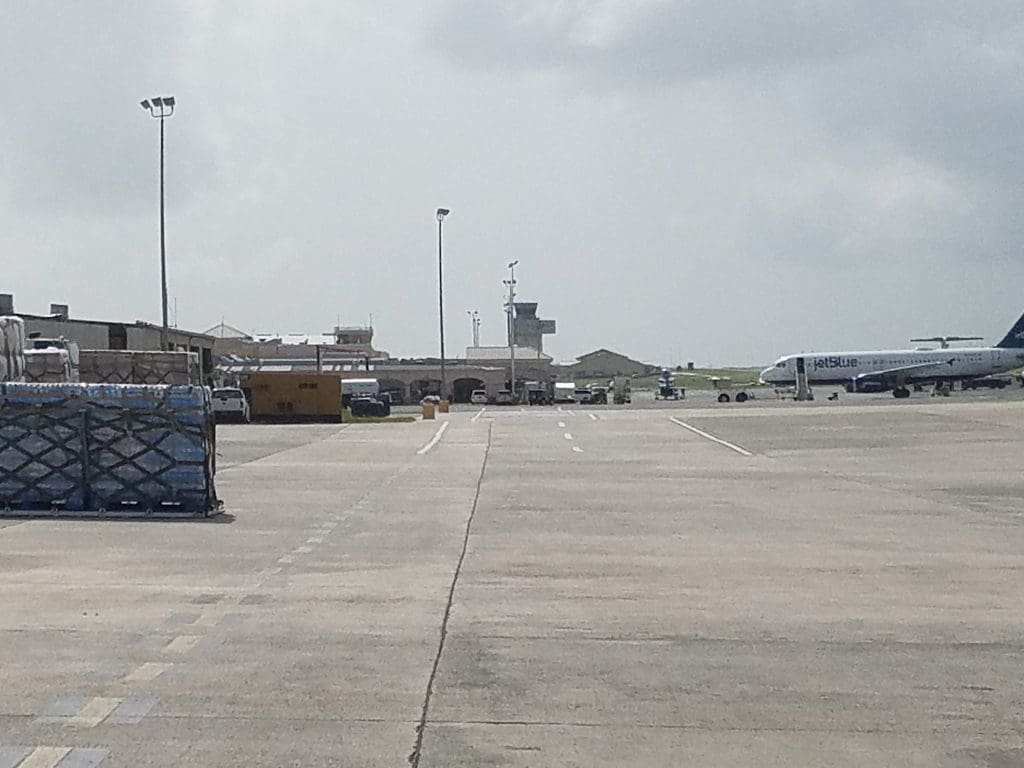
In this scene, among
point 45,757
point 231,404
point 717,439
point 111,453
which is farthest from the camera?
point 231,404

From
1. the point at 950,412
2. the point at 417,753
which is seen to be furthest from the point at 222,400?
the point at 417,753

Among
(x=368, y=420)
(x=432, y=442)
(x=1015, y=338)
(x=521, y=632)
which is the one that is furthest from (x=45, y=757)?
(x=1015, y=338)

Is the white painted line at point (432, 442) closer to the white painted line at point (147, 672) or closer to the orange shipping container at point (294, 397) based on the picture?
the orange shipping container at point (294, 397)

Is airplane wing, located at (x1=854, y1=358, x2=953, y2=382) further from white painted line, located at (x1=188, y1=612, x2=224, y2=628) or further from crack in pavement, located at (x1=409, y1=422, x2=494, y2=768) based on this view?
white painted line, located at (x1=188, y1=612, x2=224, y2=628)

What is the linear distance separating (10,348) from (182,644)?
21592mm

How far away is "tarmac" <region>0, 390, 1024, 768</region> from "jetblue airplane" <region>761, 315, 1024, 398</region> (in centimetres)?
7739

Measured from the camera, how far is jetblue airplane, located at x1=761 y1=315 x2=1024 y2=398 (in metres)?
96.1

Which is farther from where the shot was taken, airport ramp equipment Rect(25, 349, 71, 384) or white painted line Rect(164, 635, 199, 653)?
airport ramp equipment Rect(25, 349, 71, 384)

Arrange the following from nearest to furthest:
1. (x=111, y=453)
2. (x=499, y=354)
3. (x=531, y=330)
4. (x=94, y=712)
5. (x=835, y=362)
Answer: (x=94, y=712), (x=111, y=453), (x=835, y=362), (x=499, y=354), (x=531, y=330)

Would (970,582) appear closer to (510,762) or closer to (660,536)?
(660,536)

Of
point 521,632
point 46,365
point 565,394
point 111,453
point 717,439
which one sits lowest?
point 521,632

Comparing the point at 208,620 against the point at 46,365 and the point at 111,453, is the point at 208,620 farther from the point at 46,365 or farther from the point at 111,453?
the point at 46,365

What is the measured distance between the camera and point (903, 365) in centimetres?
9619

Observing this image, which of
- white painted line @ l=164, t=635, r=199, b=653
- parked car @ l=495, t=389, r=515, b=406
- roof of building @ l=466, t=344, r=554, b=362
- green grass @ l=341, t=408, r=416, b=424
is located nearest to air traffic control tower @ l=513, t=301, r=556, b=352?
roof of building @ l=466, t=344, r=554, b=362
